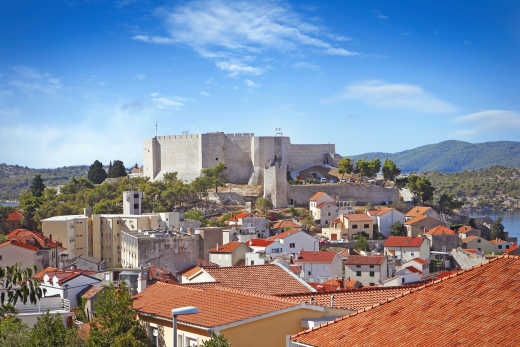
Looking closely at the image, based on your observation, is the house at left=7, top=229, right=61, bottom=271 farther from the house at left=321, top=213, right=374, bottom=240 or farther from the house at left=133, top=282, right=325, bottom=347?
the house at left=133, top=282, right=325, bottom=347

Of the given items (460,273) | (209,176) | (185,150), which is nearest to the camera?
(460,273)

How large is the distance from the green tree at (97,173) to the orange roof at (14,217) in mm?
12691

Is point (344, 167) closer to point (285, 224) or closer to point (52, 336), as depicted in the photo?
point (285, 224)

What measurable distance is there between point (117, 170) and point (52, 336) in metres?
49.2

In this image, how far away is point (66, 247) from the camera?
34.0m

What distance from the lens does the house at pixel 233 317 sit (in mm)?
5965

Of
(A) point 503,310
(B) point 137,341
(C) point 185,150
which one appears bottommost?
(B) point 137,341

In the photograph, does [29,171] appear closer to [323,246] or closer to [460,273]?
[323,246]

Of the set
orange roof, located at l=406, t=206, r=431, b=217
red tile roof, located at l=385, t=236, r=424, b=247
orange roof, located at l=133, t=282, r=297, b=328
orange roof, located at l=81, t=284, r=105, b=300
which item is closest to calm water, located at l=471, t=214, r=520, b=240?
orange roof, located at l=406, t=206, r=431, b=217

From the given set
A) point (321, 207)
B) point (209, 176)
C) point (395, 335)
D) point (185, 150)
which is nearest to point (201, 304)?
point (395, 335)

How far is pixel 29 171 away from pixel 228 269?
464 ft

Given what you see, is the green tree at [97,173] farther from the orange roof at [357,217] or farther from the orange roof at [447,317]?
the orange roof at [447,317]

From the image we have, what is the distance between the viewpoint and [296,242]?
32250mm

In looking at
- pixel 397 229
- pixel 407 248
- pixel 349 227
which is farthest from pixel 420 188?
→ pixel 407 248
